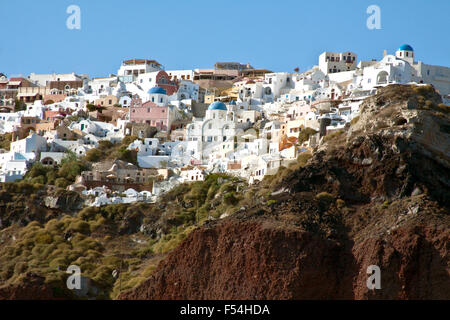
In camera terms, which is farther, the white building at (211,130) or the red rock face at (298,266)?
the white building at (211,130)

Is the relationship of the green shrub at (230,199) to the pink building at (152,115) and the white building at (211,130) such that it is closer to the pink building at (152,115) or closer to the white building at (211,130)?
the white building at (211,130)

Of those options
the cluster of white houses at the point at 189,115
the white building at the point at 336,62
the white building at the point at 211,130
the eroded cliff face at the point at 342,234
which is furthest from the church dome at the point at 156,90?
the eroded cliff face at the point at 342,234

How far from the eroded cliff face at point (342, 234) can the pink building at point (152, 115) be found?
34259mm

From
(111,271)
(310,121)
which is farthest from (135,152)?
(111,271)

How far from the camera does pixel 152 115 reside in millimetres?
102625

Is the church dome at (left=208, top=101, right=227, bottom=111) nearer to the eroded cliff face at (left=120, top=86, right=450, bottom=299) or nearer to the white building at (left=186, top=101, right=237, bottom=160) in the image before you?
the white building at (left=186, top=101, right=237, bottom=160)

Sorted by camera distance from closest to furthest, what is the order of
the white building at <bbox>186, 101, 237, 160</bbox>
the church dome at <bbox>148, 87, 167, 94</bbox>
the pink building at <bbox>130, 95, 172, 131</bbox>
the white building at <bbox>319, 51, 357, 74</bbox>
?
the white building at <bbox>186, 101, 237, 160</bbox>
the pink building at <bbox>130, 95, 172, 131</bbox>
the church dome at <bbox>148, 87, 167, 94</bbox>
the white building at <bbox>319, 51, 357, 74</bbox>

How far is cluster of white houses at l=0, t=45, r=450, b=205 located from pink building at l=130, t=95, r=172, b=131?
0.11 metres

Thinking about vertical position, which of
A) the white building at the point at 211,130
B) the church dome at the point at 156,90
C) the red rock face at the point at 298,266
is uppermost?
the church dome at the point at 156,90

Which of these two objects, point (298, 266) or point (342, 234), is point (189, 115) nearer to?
point (342, 234)

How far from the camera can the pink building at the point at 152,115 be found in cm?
10206

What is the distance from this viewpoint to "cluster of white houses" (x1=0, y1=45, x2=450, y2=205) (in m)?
87.4

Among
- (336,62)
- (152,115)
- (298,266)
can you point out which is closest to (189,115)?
(152,115)

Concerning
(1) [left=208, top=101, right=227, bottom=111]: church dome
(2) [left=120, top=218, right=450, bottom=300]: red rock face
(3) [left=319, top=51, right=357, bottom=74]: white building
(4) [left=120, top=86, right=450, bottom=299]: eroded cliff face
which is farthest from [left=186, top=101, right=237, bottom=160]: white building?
(2) [left=120, top=218, right=450, bottom=300]: red rock face
